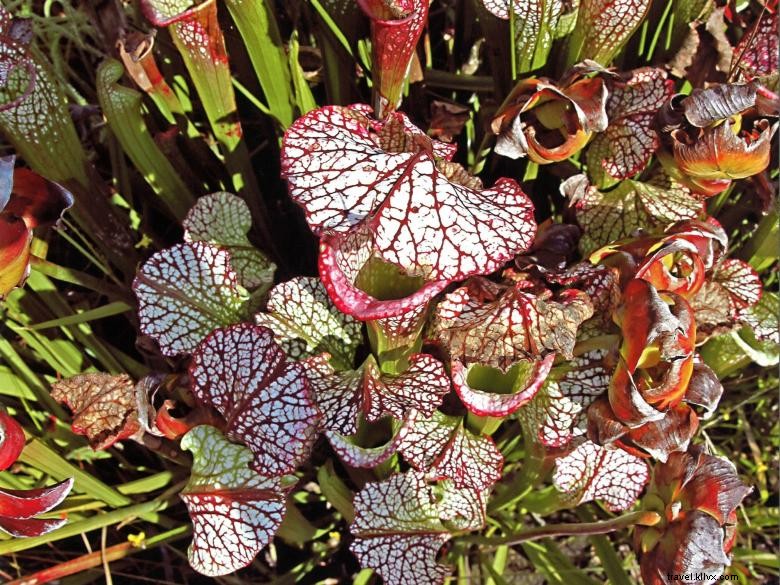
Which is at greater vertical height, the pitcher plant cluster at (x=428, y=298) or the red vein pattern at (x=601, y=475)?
the pitcher plant cluster at (x=428, y=298)

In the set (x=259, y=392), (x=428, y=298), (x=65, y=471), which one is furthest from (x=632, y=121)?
(x=65, y=471)

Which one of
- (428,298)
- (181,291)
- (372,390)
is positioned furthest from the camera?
(181,291)

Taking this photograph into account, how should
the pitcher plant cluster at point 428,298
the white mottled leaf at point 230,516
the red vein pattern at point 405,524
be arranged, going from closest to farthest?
the pitcher plant cluster at point 428,298 → the white mottled leaf at point 230,516 → the red vein pattern at point 405,524

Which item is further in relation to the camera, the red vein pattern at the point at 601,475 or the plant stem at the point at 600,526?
the red vein pattern at the point at 601,475

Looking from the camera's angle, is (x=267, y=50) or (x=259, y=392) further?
(x=267, y=50)

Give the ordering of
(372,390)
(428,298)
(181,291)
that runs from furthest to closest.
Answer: (181,291)
(372,390)
(428,298)

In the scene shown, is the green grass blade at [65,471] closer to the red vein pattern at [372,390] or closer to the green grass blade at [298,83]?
the red vein pattern at [372,390]

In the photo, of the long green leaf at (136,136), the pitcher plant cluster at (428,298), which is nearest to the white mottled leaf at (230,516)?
the pitcher plant cluster at (428,298)

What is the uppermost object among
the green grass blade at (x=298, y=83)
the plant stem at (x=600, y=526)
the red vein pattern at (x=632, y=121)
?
the green grass blade at (x=298, y=83)

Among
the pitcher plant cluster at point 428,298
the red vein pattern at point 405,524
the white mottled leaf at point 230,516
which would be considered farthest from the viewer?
the red vein pattern at point 405,524

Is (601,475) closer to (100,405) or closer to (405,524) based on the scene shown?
(405,524)

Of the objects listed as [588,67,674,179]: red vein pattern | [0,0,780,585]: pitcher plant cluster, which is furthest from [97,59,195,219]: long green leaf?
[588,67,674,179]: red vein pattern

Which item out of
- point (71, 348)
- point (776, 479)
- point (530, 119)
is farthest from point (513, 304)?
point (776, 479)
